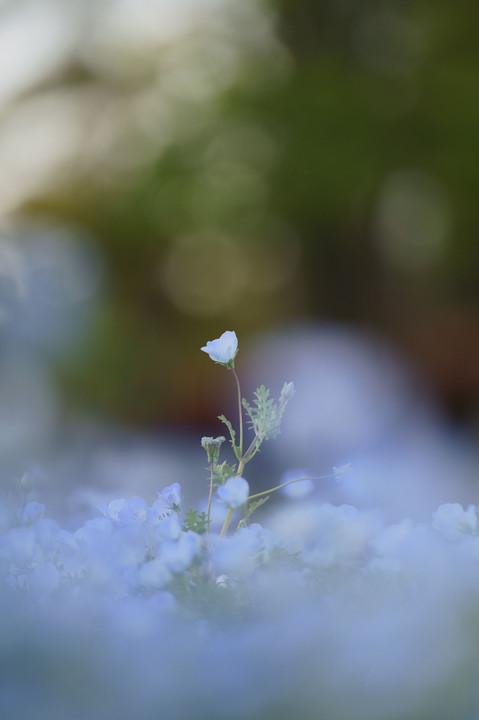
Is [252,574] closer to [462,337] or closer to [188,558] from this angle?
[188,558]

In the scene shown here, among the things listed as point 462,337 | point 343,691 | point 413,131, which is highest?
point 413,131

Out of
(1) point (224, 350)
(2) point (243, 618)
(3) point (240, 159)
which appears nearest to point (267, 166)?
(3) point (240, 159)

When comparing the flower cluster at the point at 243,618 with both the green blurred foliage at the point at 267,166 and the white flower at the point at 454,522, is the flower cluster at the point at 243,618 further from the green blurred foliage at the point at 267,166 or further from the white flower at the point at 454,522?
the green blurred foliage at the point at 267,166

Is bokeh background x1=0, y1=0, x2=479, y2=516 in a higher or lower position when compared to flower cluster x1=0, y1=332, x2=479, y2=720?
higher

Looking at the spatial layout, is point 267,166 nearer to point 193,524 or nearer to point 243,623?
point 193,524

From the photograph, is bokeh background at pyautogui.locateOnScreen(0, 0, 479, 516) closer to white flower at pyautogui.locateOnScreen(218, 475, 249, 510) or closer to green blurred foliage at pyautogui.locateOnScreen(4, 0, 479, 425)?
green blurred foliage at pyautogui.locateOnScreen(4, 0, 479, 425)

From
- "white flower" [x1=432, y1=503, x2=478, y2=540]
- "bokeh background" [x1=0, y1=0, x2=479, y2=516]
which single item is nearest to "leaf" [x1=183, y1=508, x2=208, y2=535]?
"white flower" [x1=432, y1=503, x2=478, y2=540]

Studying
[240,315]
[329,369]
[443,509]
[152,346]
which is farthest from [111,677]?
[240,315]
